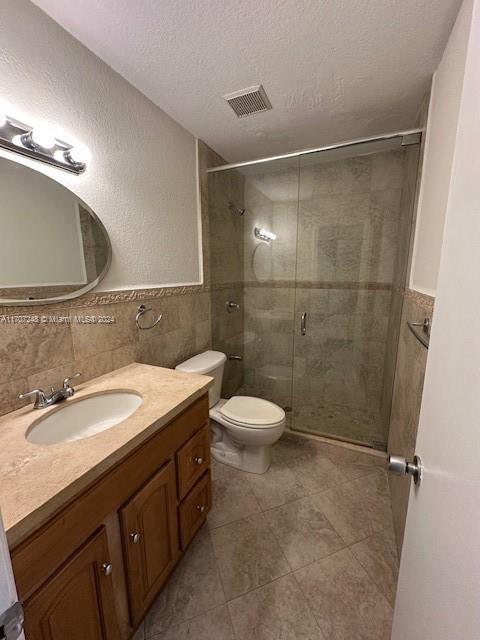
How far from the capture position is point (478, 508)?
12.6 inches

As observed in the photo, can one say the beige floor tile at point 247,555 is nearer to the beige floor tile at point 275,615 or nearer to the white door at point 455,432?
the beige floor tile at point 275,615

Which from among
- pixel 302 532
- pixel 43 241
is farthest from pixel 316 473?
pixel 43 241

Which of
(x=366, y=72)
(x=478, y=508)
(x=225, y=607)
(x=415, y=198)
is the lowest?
(x=225, y=607)

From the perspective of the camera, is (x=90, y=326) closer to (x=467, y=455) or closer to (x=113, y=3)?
(x=113, y=3)

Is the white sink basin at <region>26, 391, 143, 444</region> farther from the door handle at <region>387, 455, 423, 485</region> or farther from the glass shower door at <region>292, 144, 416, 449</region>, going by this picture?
the glass shower door at <region>292, 144, 416, 449</region>

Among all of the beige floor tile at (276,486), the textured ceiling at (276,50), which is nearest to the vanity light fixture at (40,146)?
the textured ceiling at (276,50)

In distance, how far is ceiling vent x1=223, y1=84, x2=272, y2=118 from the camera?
1394mm

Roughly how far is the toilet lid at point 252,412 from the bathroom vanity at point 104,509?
0.48 meters

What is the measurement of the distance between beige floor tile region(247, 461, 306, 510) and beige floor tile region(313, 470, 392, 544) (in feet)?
0.46

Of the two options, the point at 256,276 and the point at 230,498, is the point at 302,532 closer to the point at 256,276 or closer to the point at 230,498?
the point at 230,498

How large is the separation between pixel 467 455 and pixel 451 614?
0.75ft

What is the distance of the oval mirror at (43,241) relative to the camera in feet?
3.19

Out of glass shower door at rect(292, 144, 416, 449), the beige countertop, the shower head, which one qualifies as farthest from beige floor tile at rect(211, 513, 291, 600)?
the shower head

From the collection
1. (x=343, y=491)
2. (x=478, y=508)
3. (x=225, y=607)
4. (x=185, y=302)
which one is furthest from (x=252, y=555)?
(x=185, y=302)
